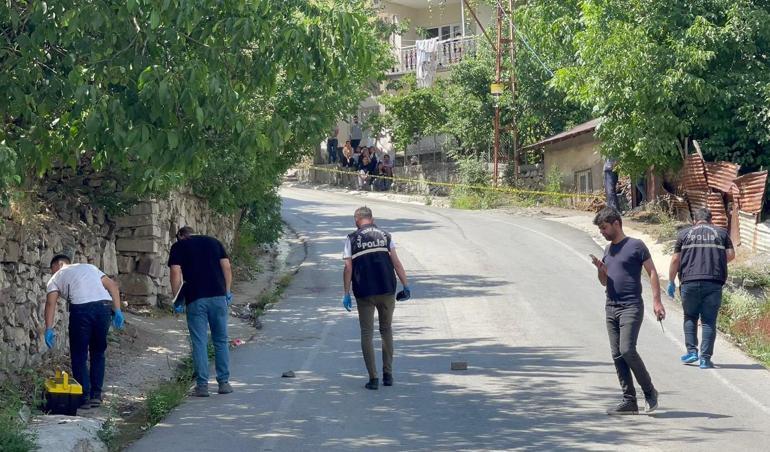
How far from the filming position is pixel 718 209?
25.0 metres

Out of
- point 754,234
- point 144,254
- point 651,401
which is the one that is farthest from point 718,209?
point 651,401

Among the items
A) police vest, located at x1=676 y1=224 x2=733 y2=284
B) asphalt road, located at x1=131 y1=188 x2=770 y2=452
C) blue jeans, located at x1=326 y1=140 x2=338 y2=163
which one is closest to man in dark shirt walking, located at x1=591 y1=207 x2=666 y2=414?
asphalt road, located at x1=131 y1=188 x2=770 y2=452

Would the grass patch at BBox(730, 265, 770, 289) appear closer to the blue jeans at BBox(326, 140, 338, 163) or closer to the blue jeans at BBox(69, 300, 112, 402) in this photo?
the blue jeans at BBox(69, 300, 112, 402)

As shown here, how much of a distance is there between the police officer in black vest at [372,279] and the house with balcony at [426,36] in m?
32.4

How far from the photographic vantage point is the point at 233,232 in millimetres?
24484

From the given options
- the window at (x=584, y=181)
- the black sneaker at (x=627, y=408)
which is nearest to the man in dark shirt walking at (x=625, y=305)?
the black sneaker at (x=627, y=408)

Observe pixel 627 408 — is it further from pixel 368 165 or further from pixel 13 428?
pixel 368 165

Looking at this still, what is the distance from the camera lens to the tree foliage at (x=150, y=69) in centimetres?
939

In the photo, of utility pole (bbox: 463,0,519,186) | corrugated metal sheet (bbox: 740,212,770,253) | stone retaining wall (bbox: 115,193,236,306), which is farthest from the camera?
utility pole (bbox: 463,0,519,186)

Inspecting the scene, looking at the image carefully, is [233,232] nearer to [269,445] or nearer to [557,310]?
[557,310]

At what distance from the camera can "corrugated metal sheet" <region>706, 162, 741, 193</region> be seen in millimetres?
24594

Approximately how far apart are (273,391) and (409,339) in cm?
378

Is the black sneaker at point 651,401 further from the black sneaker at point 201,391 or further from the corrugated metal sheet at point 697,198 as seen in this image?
the corrugated metal sheet at point 697,198

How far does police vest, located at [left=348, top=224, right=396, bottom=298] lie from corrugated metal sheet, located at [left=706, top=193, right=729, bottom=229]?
15.1 meters
